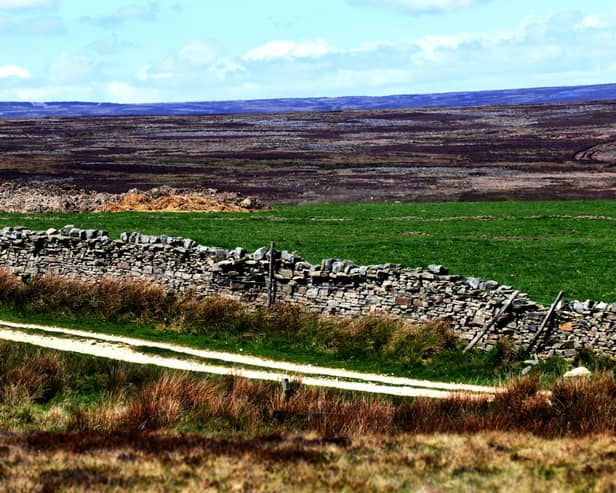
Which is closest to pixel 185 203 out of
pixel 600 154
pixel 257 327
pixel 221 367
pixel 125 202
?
pixel 125 202

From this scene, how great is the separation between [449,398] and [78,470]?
7.48m

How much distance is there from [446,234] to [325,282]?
16.9 meters

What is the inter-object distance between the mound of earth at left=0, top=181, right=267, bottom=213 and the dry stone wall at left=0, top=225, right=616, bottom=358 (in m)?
22.1

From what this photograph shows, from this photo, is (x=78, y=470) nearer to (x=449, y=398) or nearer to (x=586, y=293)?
(x=449, y=398)

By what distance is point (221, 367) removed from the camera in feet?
68.8

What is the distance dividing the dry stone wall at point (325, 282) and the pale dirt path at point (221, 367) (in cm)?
357

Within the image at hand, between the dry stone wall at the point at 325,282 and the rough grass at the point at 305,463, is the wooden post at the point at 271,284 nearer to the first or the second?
the dry stone wall at the point at 325,282

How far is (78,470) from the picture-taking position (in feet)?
40.7

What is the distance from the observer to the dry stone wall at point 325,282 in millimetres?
22312

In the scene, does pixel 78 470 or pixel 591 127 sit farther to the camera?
pixel 591 127

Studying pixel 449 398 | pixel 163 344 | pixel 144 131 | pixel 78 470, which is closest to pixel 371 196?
pixel 163 344

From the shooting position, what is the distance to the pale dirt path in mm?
19500

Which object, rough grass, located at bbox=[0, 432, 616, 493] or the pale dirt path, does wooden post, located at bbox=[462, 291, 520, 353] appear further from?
rough grass, located at bbox=[0, 432, 616, 493]

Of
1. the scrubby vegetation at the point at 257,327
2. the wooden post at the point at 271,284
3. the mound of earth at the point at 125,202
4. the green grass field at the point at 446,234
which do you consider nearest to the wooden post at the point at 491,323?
the scrubby vegetation at the point at 257,327
